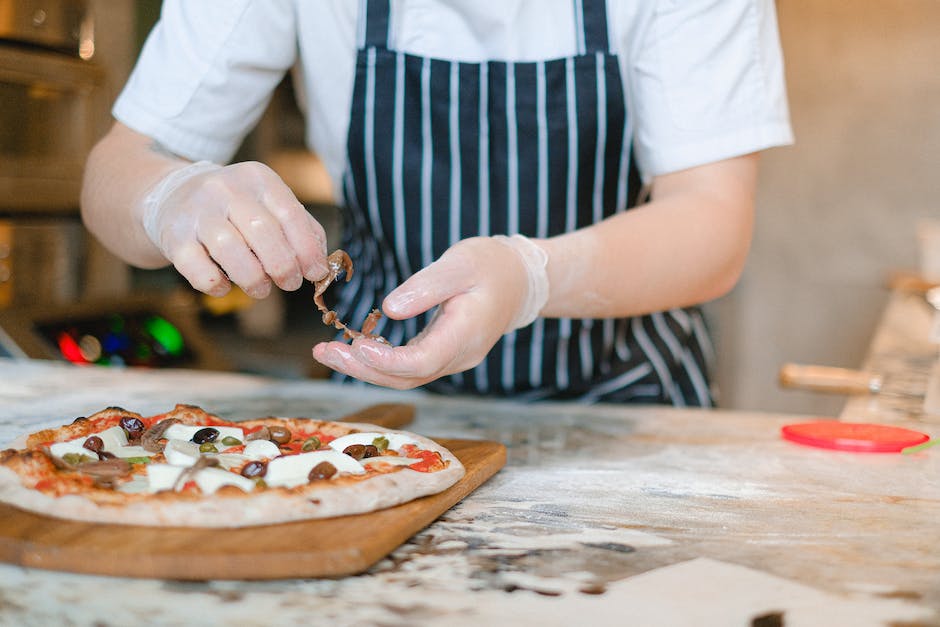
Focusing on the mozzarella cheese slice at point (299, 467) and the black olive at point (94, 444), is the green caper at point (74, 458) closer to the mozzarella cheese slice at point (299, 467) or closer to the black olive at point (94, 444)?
the black olive at point (94, 444)

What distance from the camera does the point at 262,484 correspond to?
2.92 feet

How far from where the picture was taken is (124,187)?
135 cm

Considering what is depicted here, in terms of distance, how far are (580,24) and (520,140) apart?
0.19 metres

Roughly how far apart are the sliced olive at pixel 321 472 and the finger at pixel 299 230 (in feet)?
0.74

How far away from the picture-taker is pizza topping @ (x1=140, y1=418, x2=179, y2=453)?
3.44 feet

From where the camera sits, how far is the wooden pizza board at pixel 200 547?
0.76m

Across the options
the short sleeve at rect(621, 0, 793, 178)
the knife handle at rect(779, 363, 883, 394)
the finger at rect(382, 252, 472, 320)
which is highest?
the short sleeve at rect(621, 0, 793, 178)

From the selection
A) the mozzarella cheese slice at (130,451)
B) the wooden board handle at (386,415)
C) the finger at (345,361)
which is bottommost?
the wooden board handle at (386,415)

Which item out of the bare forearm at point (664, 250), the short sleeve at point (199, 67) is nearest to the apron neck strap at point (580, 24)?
the short sleeve at point (199, 67)

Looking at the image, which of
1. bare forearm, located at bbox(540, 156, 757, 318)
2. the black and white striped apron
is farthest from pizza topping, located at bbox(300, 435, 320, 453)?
→ the black and white striped apron

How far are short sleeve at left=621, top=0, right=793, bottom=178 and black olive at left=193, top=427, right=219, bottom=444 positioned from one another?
0.74m

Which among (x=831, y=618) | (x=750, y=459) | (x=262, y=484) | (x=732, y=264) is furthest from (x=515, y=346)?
(x=831, y=618)

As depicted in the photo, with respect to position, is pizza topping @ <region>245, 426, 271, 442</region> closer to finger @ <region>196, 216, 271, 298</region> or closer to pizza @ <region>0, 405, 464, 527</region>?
pizza @ <region>0, 405, 464, 527</region>

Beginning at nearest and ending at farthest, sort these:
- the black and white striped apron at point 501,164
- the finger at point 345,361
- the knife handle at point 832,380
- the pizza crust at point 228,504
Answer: the pizza crust at point 228,504
the finger at point 345,361
the black and white striped apron at point 501,164
the knife handle at point 832,380
